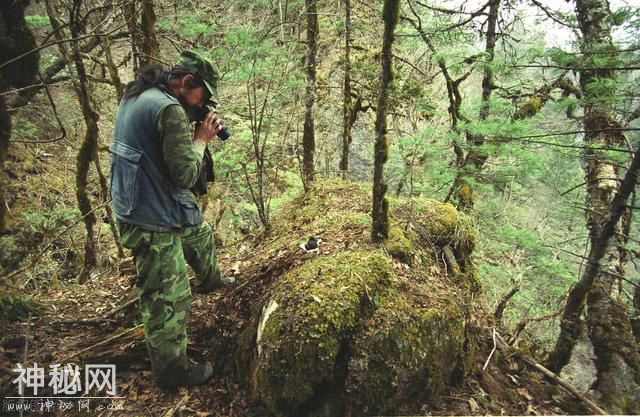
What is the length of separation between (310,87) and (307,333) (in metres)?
5.25

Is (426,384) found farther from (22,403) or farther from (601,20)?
(601,20)

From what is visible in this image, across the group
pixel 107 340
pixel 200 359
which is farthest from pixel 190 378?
pixel 107 340

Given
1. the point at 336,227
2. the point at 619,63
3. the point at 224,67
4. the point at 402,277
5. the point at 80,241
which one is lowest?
the point at 80,241

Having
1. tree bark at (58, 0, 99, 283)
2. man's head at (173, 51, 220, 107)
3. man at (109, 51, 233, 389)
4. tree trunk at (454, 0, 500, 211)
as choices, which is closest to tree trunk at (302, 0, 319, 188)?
tree trunk at (454, 0, 500, 211)

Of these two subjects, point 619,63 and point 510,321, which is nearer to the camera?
point 619,63

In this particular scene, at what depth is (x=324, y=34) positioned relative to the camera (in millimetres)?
13188

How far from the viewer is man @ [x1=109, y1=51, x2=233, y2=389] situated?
270cm

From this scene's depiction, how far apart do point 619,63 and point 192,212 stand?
401 cm

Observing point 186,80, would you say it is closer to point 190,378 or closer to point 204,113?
point 204,113

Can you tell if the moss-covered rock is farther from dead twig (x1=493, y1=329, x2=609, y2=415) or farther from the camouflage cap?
the camouflage cap

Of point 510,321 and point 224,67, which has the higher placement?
point 224,67

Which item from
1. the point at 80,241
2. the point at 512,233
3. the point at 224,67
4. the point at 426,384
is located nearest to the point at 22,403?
the point at 426,384

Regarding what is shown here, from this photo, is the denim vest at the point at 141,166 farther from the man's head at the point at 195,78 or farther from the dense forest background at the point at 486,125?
the dense forest background at the point at 486,125

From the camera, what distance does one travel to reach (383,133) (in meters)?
3.10
